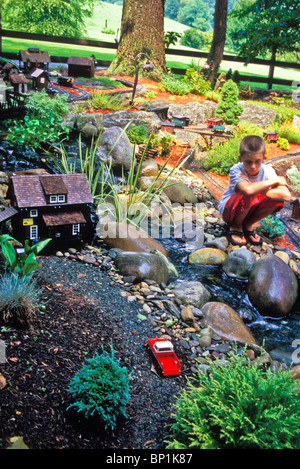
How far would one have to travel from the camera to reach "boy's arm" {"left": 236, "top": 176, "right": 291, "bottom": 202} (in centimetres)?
482

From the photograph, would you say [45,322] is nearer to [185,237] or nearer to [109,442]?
[109,442]

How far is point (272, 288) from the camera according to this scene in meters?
4.81

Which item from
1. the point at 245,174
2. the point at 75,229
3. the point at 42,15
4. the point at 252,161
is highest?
the point at 42,15

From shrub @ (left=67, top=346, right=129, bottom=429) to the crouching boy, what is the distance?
2903 millimetres

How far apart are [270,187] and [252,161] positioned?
1.20 ft

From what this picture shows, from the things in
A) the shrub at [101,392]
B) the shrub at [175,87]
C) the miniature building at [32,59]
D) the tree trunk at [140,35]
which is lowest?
the shrub at [101,392]

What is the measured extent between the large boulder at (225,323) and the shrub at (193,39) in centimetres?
2697

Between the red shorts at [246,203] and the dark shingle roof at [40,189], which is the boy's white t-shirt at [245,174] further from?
the dark shingle roof at [40,189]

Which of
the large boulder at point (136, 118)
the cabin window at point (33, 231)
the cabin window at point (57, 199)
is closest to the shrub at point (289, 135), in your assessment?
the large boulder at point (136, 118)

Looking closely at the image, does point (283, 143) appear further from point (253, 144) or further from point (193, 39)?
point (193, 39)

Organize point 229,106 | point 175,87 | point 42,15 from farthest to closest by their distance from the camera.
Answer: point 42,15 → point 175,87 → point 229,106

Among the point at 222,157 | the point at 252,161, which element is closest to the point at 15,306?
the point at 252,161

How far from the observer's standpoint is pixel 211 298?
5020 millimetres

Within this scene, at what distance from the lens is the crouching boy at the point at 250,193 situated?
16.0 ft
